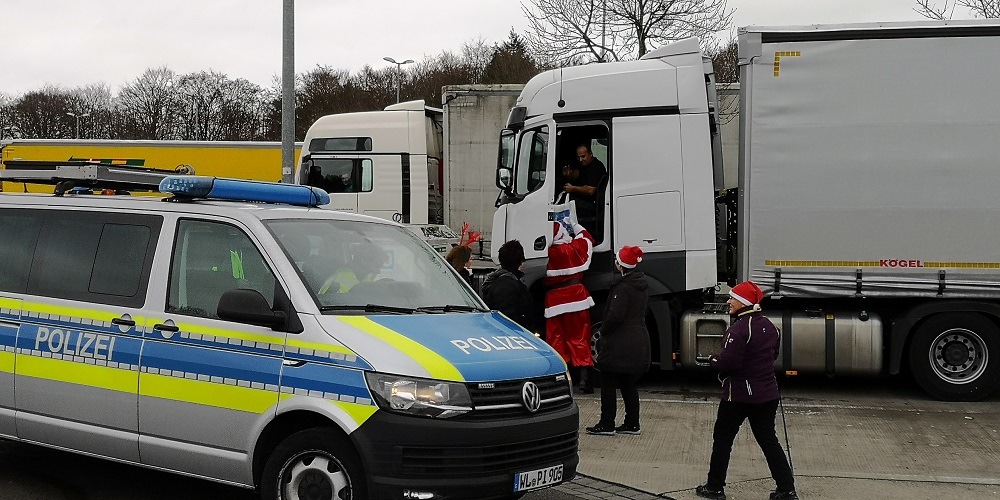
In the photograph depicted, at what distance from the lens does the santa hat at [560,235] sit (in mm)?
10245

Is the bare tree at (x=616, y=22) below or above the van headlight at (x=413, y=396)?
above

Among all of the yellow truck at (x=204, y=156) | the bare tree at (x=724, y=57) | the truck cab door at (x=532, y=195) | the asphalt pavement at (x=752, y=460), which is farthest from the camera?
the bare tree at (x=724, y=57)

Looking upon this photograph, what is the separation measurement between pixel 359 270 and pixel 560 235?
4453mm

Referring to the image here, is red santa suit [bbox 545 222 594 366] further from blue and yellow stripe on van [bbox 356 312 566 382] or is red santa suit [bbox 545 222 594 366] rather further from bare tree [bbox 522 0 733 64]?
bare tree [bbox 522 0 733 64]

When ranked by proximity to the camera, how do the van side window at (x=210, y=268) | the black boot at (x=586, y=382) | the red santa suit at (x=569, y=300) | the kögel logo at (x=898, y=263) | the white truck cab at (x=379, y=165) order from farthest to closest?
1. the white truck cab at (x=379, y=165)
2. the black boot at (x=586, y=382)
3. the kögel logo at (x=898, y=263)
4. the red santa suit at (x=569, y=300)
5. the van side window at (x=210, y=268)

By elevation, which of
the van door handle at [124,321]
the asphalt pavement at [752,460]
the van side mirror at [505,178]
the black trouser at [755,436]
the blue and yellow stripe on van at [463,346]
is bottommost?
the asphalt pavement at [752,460]

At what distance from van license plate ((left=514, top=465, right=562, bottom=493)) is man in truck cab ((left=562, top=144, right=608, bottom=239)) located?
18.3 ft

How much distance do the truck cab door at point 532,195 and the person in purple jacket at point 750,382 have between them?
4480mm

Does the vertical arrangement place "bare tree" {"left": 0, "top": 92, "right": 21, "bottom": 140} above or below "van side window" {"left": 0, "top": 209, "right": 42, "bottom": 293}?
above

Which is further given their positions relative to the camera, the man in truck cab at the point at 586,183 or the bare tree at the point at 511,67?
the bare tree at the point at 511,67

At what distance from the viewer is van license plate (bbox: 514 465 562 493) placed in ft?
17.8

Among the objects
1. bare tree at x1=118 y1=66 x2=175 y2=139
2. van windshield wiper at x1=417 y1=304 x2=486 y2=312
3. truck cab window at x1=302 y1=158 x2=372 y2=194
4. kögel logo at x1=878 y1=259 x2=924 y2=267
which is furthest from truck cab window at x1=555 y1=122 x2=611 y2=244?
bare tree at x1=118 y1=66 x2=175 y2=139

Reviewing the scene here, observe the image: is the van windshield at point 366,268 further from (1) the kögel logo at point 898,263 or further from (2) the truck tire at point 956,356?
(2) the truck tire at point 956,356

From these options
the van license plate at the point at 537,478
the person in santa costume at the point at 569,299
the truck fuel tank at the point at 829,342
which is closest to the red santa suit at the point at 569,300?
the person in santa costume at the point at 569,299
